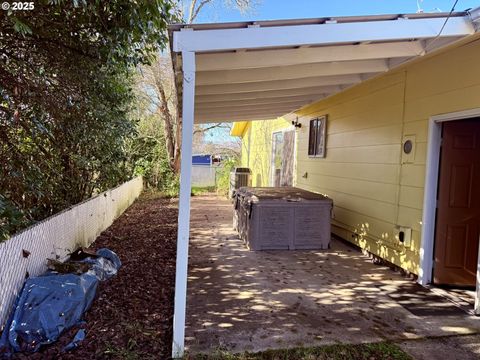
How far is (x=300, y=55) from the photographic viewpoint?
3.48 meters

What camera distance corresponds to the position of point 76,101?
4.59 metres

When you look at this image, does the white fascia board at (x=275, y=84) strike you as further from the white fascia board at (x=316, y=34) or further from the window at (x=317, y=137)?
the window at (x=317, y=137)

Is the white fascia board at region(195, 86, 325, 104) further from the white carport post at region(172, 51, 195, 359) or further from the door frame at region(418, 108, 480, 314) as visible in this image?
the white carport post at region(172, 51, 195, 359)

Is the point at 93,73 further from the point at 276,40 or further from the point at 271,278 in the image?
the point at 271,278

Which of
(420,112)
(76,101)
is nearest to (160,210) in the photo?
(76,101)

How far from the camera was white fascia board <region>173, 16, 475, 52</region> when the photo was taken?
9.26ft

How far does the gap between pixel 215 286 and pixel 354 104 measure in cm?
401

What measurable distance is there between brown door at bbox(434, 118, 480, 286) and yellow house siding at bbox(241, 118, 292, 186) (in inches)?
233

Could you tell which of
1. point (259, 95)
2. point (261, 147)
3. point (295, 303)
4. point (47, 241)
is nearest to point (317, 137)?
point (259, 95)

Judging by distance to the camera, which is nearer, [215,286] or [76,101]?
[215,286]

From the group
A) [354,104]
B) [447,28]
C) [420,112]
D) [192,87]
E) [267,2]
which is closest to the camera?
[192,87]

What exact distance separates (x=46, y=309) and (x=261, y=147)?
10869mm

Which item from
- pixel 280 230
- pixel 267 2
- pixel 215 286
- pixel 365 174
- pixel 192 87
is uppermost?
pixel 267 2

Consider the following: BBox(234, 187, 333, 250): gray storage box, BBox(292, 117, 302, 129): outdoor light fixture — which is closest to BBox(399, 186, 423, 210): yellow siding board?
BBox(234, 187, 333, 250): gray storage box
